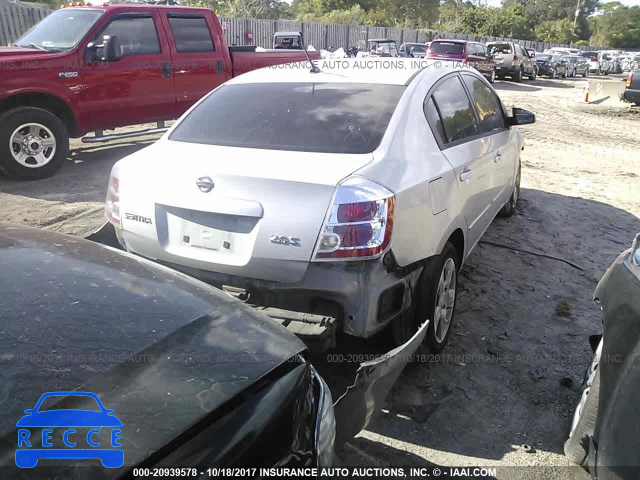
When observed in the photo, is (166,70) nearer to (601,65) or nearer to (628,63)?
(601,65)

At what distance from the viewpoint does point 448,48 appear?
23.3 metres

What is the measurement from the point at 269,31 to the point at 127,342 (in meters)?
30.6

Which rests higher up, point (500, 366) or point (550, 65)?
point (500, 366)

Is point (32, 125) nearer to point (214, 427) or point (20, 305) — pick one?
point (20, 305)

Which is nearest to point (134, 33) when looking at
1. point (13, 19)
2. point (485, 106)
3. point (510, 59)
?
point (485, 106)

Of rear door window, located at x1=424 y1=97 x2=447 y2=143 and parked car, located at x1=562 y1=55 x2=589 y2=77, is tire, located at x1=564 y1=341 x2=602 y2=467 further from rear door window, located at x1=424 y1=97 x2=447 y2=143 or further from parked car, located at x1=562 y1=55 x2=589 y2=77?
parked car, located at x1=562 y1=55 x2=589 y2=77

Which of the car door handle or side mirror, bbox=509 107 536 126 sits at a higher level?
the car door handle

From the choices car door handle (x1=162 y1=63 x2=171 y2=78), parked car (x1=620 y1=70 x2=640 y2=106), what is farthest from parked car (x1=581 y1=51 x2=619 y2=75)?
car door handle (x1=162 y1=63 x2=171 y2=78)

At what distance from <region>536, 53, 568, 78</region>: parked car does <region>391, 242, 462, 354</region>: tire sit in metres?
32.4

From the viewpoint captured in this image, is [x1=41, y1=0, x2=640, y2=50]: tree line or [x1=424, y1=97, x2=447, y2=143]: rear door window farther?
[x1=41, y1=0, x2=640, y2=50]: tree line

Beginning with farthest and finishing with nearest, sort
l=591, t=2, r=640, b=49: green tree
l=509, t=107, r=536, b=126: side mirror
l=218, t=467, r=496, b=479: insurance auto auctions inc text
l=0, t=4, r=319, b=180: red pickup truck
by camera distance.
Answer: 1. l=591, t=2, r=640, b=49: green tree
2. l=0, t=4, r=319, b=180: red pickup truck
3. l=509, t=107, r=536, b=126: side mirror
4. l=218, t=467, r=496, b=479: insurance auto auctions inc text

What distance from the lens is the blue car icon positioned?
4.29ft

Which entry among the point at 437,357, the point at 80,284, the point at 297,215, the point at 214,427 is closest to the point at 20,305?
the point at 80,284

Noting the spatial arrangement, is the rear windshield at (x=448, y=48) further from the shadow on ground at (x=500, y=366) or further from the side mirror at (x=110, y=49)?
the shadow on ground at (x=500, y=366)
